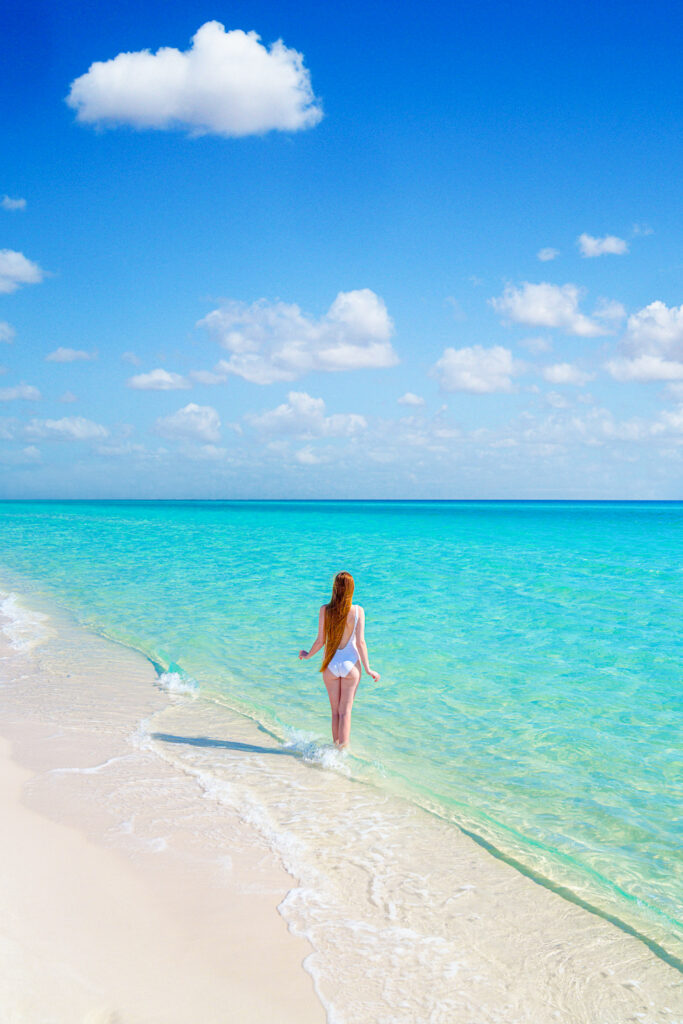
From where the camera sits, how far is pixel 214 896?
4.15m

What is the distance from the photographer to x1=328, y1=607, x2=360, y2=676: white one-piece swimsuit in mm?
6590

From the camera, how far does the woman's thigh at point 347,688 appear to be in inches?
261

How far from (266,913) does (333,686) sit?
2.80 m

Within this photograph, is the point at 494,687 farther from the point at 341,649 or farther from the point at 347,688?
the point at 341,649

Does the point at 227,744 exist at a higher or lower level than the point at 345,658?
lower

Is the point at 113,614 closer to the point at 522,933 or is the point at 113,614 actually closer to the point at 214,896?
the point at 214,896

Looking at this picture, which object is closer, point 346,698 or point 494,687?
point 346,698

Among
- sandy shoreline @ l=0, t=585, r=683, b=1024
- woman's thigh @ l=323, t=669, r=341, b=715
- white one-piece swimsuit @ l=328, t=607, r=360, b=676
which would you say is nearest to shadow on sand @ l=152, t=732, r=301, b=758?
sandy shoreline @ l=0, t=585, r=683, b=1024

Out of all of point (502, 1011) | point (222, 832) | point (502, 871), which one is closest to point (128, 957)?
point (222, 832)

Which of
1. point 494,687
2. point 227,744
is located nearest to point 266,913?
point 227,744

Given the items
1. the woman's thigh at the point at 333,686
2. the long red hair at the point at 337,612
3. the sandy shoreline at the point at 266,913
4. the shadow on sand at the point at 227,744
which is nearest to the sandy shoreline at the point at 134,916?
the sandy shoreline at the point at 266,913

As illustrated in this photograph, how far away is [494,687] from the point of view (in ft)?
31.3

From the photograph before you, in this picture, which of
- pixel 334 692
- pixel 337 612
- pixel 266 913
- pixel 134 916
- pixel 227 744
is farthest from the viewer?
pixel 227 744

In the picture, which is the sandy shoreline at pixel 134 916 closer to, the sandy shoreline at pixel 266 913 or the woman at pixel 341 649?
the sandy shoreline at pixel 266 913
